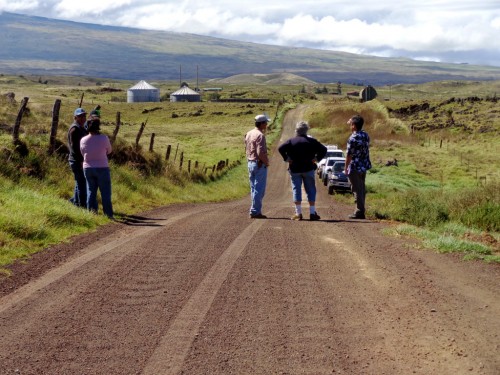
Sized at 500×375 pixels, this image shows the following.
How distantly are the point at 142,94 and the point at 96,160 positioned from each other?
138 m

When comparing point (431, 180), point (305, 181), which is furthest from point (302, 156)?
point (431, 180)

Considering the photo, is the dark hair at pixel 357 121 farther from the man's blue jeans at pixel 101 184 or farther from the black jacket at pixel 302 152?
the man's blue jeans at pixel 101 184

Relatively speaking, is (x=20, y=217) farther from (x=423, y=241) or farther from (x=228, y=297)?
(x=423, y=241)

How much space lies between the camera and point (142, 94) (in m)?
148

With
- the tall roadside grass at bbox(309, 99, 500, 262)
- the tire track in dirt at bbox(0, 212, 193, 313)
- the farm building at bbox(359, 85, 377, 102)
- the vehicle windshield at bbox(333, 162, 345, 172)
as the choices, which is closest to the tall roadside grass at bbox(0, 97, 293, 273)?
the tire track in dirt at bbox(0, 212, 193, 313)

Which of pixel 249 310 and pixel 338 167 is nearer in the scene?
pixel 249 310

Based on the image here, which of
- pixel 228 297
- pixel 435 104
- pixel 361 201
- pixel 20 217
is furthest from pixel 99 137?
pixel 435 104

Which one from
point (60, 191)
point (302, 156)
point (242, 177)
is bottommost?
point (242, 177)

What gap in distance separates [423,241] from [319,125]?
6796 cm

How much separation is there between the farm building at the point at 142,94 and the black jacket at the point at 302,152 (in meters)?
134

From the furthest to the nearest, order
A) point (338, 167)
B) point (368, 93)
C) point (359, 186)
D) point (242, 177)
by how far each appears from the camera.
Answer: point (368, 93) → point (242, 177) → point (338, 167) → point (359, 186)

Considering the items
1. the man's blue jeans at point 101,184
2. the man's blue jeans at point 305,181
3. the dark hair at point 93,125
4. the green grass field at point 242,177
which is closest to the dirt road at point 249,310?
the green grass field at point 242,177

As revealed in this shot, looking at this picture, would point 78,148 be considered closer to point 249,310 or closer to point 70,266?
point 70,266

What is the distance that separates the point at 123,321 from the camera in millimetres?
5828
